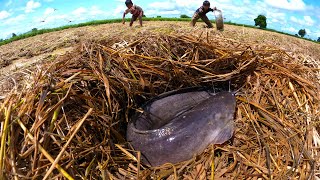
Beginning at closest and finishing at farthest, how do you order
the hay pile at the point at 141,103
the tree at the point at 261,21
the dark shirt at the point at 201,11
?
the hay pile at the point at 141,103
the dark shirt at the point at 201,11
the tree at the point at 261,21

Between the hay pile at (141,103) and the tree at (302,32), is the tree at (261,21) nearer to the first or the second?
the tree at (302,32)

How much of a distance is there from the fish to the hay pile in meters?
0.11

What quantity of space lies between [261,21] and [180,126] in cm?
1811

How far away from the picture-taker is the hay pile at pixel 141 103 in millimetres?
2602

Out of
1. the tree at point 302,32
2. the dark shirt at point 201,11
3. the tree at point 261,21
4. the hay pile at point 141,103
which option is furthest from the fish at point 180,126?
the tree at point 302,32

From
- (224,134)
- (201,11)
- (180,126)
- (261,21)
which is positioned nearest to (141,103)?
(180,126)

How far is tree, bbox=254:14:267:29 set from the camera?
19656mm

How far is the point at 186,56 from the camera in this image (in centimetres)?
388

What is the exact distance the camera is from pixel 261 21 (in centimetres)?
1978

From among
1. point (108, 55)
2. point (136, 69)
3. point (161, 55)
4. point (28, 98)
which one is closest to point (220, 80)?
point (161, 55)

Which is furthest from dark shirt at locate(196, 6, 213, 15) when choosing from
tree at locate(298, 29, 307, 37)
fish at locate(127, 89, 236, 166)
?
tree at locate(298, 29, 307, 37)

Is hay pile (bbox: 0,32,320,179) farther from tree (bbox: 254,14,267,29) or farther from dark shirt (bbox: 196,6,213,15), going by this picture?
tree (bbox: 254,14,267,29)

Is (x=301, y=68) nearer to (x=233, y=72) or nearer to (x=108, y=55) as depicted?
(x=233, y=72)

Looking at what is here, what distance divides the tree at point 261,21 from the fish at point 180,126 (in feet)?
56.4
